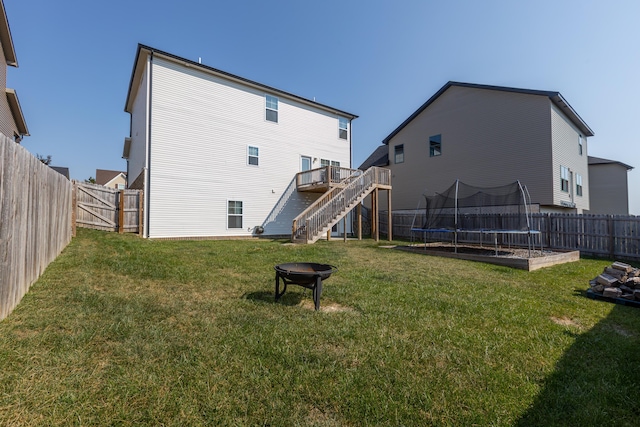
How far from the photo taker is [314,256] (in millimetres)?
8930

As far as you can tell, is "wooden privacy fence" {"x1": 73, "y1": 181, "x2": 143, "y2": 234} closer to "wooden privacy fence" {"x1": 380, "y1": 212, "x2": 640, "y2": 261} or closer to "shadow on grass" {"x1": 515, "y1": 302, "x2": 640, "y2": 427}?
"shadow on grass" {"x1": 515, "y1": 302, "x2": 640, "y2": 427}

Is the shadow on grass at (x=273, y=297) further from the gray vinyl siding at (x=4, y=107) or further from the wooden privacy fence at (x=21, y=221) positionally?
the gray vinyl siding at (x=4, y=107)

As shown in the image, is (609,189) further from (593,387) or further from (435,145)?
(593,387)

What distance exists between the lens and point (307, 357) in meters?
2.69

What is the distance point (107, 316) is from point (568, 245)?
14695mm

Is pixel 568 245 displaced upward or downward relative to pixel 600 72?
downward

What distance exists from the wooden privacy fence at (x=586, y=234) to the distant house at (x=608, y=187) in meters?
13.5

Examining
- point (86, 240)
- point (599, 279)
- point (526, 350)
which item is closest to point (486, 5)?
point (599, 279)

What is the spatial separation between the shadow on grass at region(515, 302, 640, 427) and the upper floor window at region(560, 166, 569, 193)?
1503cm

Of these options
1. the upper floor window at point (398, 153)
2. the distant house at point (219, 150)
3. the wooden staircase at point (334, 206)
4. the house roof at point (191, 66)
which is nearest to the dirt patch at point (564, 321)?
the wooden staircase at point (334, 206)

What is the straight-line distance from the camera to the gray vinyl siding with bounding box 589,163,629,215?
2159cm

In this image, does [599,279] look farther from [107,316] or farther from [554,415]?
[107,316]

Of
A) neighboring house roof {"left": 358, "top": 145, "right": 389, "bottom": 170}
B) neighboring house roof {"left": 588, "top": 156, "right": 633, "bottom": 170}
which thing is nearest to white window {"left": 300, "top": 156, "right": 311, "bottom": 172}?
neighboring house roof {"left": 358, "top": 145, "right": 389, "bottom": 170}

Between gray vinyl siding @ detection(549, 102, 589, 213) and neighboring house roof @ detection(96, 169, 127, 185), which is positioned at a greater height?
neighboring house roof @ detection(96, 169, 127, 185)
